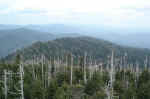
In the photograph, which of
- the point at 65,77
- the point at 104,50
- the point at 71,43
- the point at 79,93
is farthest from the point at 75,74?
the point at 71,43

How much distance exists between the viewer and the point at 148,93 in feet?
88.8

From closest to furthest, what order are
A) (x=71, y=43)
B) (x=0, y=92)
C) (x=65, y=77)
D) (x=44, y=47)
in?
1. (x=0, y=92)
2. (x=65, y=77)
3. (x=44, y=47)
4. (x=71, y=43)

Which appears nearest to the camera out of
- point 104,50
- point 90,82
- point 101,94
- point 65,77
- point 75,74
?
point 101,94

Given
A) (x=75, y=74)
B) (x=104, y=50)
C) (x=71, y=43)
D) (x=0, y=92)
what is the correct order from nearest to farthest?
(x=0, y=92) → (x=75, y=74) → (x=104, y=50) → (x=71, y=43)

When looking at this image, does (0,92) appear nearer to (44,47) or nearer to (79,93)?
(79,93)

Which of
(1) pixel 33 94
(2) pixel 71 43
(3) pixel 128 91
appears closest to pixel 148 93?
(3) pixel 128 91

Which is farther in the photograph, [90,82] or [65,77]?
[65,77]

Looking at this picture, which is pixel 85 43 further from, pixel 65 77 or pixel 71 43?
pixel 65 77

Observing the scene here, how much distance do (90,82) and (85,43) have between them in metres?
147

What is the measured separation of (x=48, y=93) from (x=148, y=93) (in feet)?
45.6

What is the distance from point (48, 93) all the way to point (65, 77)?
32.1 ft

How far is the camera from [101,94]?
2489 centimetres

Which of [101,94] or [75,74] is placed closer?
[101,94]

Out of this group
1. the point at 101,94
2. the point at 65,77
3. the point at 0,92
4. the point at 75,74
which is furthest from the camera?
the point at 75,74
